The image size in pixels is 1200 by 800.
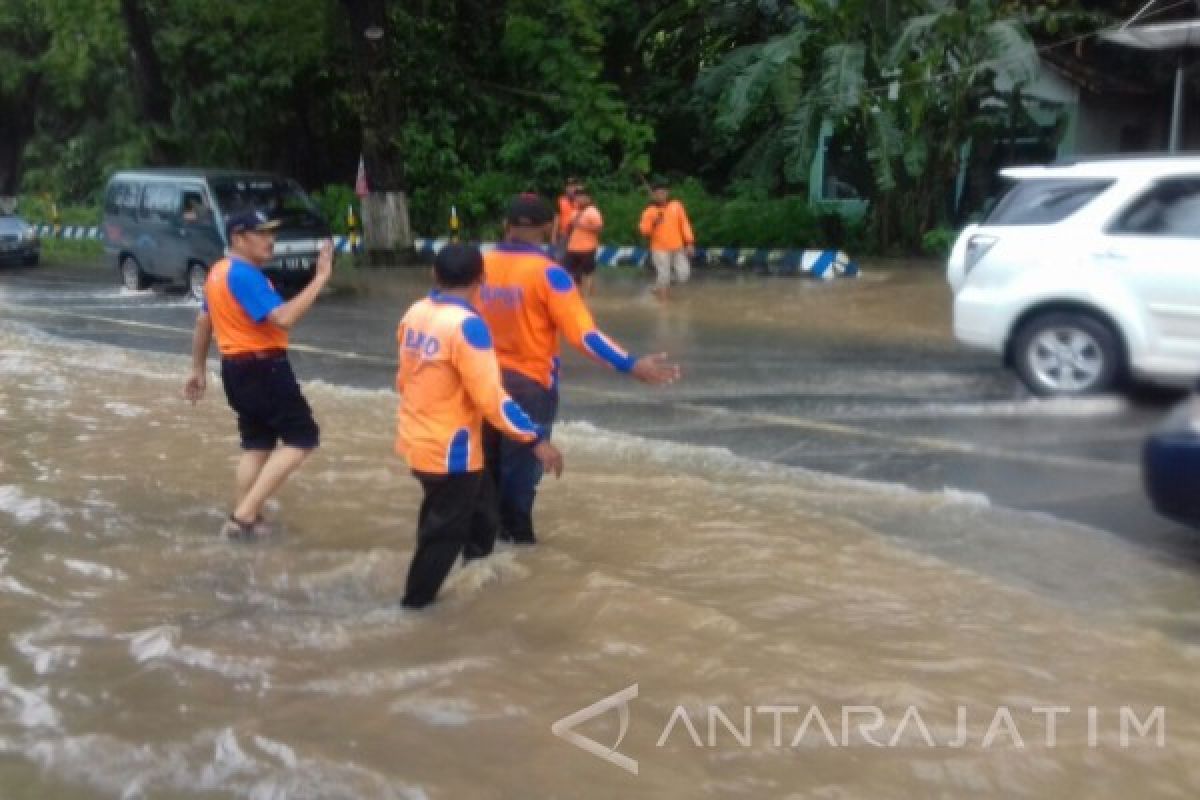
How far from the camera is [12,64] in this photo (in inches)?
1218

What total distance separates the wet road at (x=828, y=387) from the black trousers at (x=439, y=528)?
3234 millimetres

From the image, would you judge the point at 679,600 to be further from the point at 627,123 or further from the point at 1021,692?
the point at 627,123

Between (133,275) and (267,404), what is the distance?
14973mm

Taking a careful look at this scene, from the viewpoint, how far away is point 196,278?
1855 centimetres

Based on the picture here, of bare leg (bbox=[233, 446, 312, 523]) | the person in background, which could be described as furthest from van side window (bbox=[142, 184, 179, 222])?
bare leg (bbox=[233, 446, 312, 523])

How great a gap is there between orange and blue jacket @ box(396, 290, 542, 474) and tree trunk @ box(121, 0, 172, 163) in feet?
71.5

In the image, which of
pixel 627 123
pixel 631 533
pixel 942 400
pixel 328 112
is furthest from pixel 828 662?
pixel 328 112

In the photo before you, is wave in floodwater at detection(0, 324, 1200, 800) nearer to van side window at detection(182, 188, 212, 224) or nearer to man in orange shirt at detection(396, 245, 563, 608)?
man in orange shirt at detection(396, 245, 563, 608)

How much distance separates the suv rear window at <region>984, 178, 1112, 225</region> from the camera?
9602 mm

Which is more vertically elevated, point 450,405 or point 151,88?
point 151,88

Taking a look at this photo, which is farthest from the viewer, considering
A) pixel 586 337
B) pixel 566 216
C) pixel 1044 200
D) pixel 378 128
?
pixel 378 128

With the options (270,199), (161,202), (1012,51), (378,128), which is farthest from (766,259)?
(161,202)

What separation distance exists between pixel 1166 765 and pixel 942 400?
6.20 meters

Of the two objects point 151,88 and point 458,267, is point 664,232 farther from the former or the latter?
point 151,88
